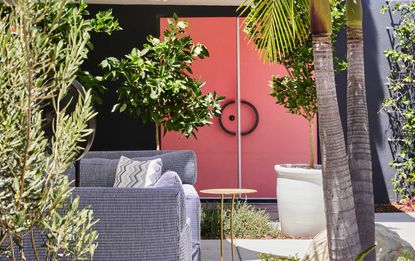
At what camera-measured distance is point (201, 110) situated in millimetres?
6656

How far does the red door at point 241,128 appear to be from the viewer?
33.2 ft

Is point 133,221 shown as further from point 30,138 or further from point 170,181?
point 30,138

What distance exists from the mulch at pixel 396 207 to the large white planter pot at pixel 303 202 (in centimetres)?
205

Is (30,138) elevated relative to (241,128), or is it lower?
lower

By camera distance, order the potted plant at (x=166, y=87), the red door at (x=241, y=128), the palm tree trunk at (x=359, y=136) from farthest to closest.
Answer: the red door at (x=241, y=128), the potted plant at (x=166, y=87), the palm tree trunk at (x=359, y=136)

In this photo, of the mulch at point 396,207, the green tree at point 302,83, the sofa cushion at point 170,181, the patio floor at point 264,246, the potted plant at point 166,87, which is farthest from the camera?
the mulch at point 396,207

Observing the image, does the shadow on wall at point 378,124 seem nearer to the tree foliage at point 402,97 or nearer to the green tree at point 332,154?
the tree foliage at point 402,97

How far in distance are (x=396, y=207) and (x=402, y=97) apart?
156cm

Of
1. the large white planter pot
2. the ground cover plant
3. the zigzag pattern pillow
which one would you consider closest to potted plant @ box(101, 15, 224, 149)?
the zigzag pattern pillow

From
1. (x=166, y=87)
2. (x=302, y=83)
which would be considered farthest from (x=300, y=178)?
(x=166, y=87)

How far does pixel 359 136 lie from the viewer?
3578 millimetres

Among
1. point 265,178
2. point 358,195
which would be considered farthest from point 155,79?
point 265,178

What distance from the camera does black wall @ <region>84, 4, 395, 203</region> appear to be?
942 cm

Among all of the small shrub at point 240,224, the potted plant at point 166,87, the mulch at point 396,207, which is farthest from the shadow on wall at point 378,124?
the potted plant at point 166,87
